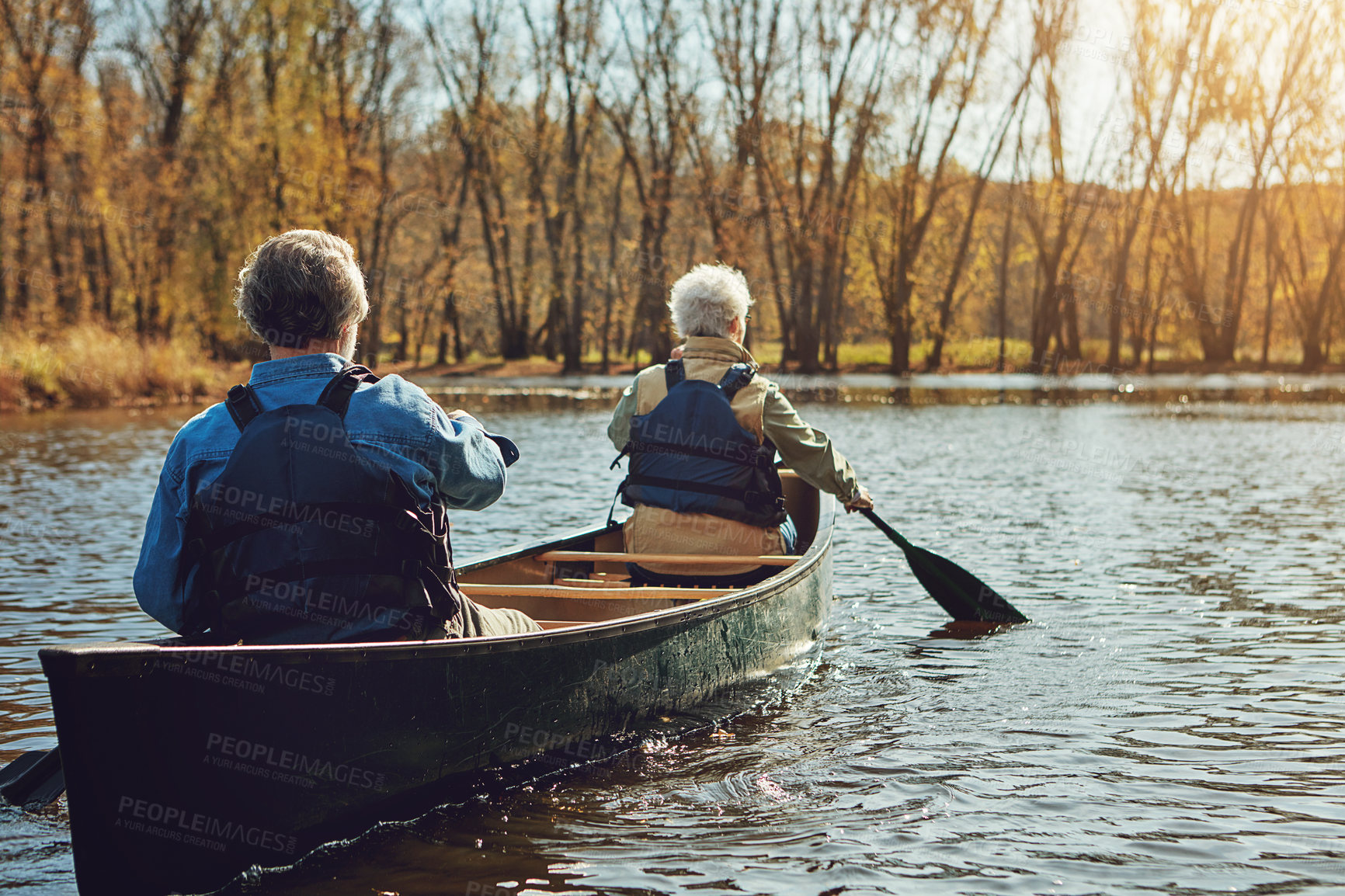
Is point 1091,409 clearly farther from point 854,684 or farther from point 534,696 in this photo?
point 534,696

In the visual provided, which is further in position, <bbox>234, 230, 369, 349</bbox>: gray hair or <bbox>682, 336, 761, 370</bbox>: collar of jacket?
<bbox>682, 336, 761, 370</bbox>: collar of jacket

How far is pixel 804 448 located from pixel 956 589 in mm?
1953

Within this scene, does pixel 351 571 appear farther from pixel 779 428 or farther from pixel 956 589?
pixel 956 589

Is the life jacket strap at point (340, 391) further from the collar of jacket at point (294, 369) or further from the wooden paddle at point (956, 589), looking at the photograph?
the wooden paddle at point (956, 589)

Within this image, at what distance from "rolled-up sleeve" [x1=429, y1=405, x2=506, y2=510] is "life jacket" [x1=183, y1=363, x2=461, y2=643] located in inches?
3.2

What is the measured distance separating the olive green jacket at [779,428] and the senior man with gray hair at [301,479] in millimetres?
2161

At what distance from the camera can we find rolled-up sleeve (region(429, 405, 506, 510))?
10.7ft

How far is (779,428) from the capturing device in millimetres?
5496

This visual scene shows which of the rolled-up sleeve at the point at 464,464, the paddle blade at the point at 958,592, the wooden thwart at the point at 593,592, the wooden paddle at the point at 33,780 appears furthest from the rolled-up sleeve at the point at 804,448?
the wooden paddle at the point at 33,780

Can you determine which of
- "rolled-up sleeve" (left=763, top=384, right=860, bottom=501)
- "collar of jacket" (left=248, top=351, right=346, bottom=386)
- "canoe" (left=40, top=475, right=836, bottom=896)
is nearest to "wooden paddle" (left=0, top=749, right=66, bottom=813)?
"canoe" (left=40, top=475, right=836, bottom=896)

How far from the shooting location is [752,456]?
217 inches

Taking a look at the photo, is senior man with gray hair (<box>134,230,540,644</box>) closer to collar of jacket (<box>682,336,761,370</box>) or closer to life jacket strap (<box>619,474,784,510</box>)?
collar of jacket (<box>682,336,761,370</box>)

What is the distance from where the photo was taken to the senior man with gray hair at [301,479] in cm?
314

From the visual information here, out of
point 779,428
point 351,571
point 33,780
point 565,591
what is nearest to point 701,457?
point 779,428
